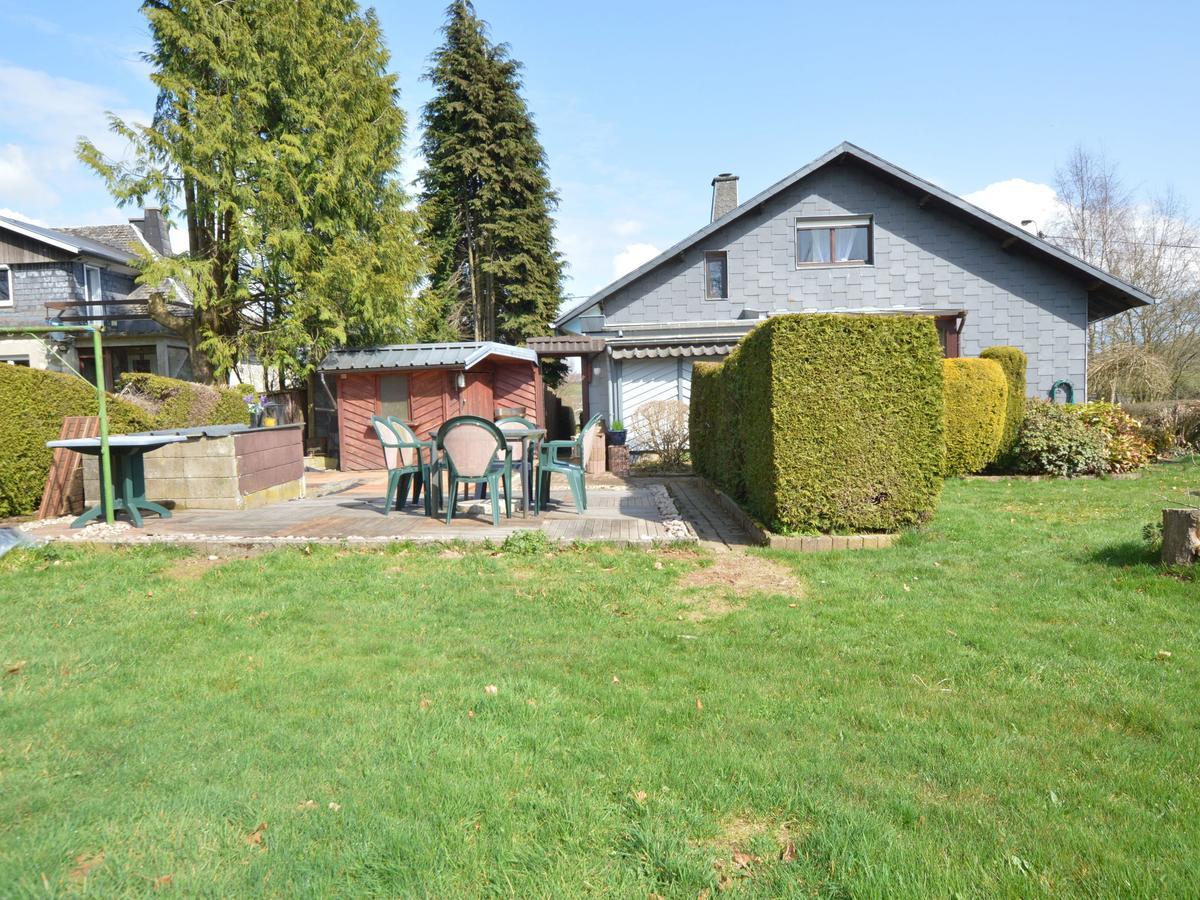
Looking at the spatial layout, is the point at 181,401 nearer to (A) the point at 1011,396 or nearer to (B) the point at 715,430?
(B) the point at 715,430

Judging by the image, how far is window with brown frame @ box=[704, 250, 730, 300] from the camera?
56.9 ft

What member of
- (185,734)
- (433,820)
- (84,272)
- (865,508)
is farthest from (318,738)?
(84,272)

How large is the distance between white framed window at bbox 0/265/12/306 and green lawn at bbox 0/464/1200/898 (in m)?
22.9

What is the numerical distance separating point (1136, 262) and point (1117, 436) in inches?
830

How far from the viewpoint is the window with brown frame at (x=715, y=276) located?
17.3 metres

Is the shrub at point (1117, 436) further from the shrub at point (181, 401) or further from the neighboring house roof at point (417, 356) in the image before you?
the shrub at point (181, 401)

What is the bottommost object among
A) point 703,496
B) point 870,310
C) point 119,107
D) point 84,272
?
point 703,496

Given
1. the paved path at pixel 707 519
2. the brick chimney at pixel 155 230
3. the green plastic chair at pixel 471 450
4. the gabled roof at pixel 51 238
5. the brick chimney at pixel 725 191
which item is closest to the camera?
the paved path at pixel 707 519

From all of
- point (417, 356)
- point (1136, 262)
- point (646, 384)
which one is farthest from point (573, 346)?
point (1136, 262)

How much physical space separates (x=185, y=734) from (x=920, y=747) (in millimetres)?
2814

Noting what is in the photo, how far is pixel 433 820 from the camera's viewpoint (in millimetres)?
2277

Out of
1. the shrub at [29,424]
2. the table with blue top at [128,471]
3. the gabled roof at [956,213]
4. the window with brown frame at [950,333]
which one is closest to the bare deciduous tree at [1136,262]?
the gabled roof at [956,213]

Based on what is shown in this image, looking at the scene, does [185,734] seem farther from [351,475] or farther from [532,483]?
[351,475]

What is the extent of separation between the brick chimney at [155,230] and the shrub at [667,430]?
2242 cm
